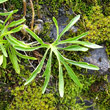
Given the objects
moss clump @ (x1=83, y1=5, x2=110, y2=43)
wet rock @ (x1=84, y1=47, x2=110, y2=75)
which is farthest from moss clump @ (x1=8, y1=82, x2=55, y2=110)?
moss clump @ (x1=83, y1=5, x2=110, y2=43)

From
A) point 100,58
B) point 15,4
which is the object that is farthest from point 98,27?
point 15,4

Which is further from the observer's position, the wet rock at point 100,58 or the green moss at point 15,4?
the wet rock at point 100,58

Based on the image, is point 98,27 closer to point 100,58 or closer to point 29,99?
point 100,58

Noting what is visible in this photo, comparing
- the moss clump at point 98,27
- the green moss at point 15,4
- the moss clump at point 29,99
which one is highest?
the green moss at point 15,4

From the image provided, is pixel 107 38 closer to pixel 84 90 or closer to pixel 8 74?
pixel 84 90

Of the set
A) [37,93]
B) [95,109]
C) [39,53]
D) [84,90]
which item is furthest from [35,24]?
[95,109]

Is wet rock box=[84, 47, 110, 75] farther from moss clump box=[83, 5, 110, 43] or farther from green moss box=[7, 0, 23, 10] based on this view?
green moss box=[7, 0, 23, 10]

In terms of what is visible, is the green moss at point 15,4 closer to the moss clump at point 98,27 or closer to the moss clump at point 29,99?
the moss clump at point 98,27

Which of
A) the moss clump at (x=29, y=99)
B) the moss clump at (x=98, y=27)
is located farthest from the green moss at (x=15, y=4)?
the moss clump at (x=29, y=99)
